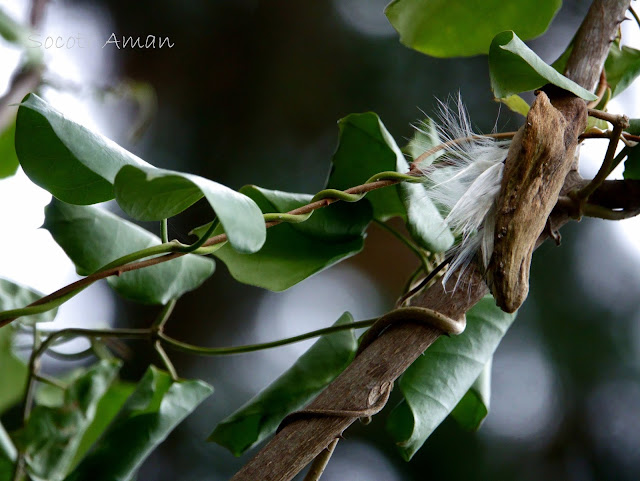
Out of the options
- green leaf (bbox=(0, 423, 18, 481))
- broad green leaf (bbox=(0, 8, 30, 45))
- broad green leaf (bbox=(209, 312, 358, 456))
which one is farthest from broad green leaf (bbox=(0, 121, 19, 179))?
broad green leaf (bbox=(209, 312, 358, 456))

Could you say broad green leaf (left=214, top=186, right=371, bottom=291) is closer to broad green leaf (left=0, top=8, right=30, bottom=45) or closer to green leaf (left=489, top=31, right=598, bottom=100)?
green leaf (left=489, top=31, right=598, bottom=100)

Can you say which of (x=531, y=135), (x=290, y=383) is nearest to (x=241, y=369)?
(x=290, y=383)

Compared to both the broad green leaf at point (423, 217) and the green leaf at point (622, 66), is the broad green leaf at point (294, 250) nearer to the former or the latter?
the broad green leaf at point (423, 217)

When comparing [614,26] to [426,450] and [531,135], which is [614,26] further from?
[426,450]

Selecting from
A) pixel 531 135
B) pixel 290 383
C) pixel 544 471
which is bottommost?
pixel 544 471

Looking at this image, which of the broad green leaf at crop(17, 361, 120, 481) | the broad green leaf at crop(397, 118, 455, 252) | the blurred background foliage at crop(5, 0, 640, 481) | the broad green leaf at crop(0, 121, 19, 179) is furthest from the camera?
the blurred background foliage at crop(5, 0, 640, 481)

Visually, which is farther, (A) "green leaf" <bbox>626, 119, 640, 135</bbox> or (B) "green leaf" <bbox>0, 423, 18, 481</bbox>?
(B) "green leaf" <bbox>0, 423, 18, 481</bbox>

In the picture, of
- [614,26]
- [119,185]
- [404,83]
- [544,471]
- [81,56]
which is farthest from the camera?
[404,83]

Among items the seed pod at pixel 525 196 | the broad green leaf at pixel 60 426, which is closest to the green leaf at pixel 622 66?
the seed pod at pixel 525 196
